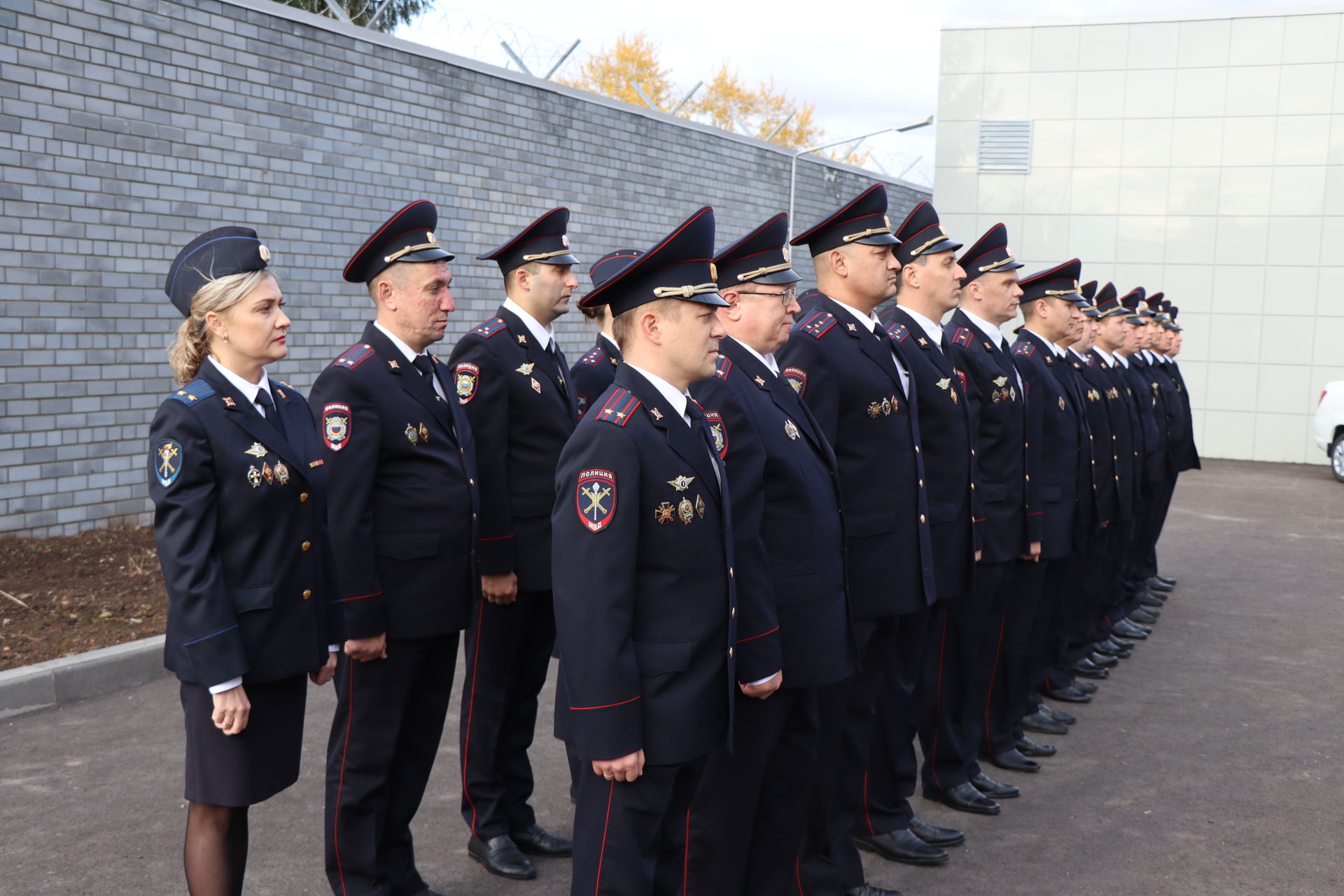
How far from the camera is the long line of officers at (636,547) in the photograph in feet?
8.66

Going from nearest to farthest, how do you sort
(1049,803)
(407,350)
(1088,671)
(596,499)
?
1. (596,499)
2. (407,350)
3. (1049,803)
4. (1088,671)

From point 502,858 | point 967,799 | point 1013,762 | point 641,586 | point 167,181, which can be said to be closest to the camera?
point 641,586

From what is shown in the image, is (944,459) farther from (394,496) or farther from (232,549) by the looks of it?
(232,549)

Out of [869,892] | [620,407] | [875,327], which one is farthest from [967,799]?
[620,407]

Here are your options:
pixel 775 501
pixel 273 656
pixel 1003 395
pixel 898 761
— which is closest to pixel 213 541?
pixel 273 656

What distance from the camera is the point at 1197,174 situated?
1897 cm

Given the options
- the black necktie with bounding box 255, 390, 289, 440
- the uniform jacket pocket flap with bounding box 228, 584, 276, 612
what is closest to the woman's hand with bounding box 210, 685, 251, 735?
the uniform jacket pocket flap with bounding box 228, 584, 276, 612

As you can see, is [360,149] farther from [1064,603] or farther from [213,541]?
[213,541]

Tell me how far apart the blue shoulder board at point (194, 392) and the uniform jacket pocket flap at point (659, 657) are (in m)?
1.31

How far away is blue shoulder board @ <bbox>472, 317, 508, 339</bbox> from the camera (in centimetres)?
421

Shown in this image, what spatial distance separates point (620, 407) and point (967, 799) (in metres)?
2.86

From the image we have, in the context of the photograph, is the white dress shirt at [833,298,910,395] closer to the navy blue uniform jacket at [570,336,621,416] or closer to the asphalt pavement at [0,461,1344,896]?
the navy blue uniform jacket at [570,336,621,416]

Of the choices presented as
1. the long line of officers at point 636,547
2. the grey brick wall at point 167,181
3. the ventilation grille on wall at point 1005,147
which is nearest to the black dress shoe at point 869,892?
the long line of officers at point 636,547

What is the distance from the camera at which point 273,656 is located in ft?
9.48
